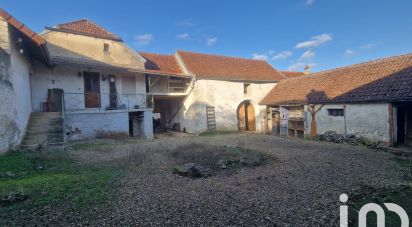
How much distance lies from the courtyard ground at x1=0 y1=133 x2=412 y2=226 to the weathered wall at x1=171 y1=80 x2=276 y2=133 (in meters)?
9.54

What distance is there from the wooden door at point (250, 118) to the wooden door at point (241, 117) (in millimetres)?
559

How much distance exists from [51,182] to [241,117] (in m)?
17.1

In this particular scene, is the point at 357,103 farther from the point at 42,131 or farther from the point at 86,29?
the point at 86,29

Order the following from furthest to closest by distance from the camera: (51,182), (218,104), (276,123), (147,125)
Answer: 1. (276,123)
2. (218,104)
3. (147,125)
4. (51,182)

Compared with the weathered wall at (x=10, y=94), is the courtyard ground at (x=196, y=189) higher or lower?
lower

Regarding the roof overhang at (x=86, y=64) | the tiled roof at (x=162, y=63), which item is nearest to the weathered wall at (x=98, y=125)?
the roof overhang at (x=86, y=64)

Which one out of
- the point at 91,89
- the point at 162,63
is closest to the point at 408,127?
the point at 162,63

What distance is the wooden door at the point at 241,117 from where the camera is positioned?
20719mm

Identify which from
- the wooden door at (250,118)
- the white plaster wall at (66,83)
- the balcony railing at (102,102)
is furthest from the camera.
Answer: the wooden door at (250,118)

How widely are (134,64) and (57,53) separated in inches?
199

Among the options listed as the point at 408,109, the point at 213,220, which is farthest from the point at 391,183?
the point at 408,109

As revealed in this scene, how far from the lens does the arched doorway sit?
821 inches

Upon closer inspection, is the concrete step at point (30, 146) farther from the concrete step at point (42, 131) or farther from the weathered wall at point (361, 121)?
the weathered wall at point (361, 121)

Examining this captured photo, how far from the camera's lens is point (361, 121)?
12422 mm
